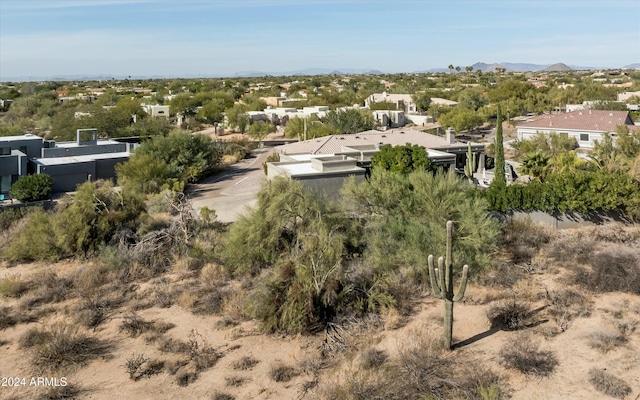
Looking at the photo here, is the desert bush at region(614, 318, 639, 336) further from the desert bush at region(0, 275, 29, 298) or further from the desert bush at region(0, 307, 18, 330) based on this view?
the desert bush at region(0, 275, 29, 298)

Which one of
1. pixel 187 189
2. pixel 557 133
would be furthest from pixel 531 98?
pixel 187 189

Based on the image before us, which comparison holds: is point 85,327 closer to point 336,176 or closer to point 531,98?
point 336,176

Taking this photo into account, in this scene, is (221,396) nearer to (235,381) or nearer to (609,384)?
(235,381)

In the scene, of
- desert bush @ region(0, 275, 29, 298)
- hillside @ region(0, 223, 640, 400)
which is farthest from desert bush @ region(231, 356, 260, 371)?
desert bush @ region(0, 275, 29, 298)

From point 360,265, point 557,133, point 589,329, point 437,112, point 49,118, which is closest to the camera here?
point 589,329

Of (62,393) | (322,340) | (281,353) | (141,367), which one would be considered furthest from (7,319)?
(322,340)

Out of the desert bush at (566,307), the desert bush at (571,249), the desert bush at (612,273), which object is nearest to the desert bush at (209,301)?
the desert bush at (566,307)

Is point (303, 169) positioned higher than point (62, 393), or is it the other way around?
point (303, 169)
